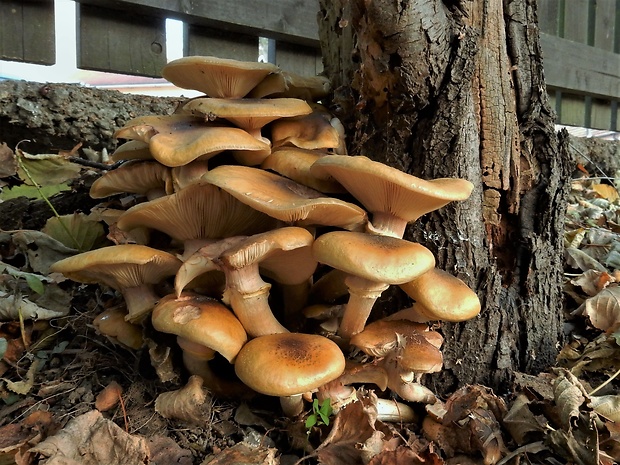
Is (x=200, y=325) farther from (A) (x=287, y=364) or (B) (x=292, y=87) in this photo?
(B) (x=292, y=87)

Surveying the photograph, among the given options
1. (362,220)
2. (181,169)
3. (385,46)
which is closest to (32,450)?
(181,169)

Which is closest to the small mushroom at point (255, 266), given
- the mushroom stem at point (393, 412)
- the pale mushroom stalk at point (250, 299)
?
the pale mushroom stalk at point (250, 299)

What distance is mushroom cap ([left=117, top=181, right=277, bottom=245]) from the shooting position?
1.96 m

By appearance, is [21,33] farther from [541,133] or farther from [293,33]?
[541,133]

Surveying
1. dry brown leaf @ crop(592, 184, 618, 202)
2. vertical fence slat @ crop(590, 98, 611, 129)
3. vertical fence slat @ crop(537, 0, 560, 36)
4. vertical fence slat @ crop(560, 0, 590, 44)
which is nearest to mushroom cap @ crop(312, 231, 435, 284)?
dry brown leaf @ crop(592, 184, 618, 202)

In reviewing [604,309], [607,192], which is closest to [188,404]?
[604,309]

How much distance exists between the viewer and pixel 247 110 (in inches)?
79.4

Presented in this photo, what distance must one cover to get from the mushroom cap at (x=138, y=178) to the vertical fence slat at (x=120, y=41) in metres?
2.28

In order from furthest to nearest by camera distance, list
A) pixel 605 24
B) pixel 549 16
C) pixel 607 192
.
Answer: pixel 605 24, pixel 549 16, pixel 607 192

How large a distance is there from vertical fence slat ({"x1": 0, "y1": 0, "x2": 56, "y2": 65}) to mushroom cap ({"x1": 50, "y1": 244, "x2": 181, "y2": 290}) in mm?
2680

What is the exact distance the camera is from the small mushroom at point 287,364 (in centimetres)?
167

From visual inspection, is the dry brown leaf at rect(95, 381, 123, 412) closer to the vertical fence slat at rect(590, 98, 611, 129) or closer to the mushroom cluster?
the mushroom cluster

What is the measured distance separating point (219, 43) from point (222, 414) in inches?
145

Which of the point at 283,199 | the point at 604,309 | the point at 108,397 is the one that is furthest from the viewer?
the point at 604,309
